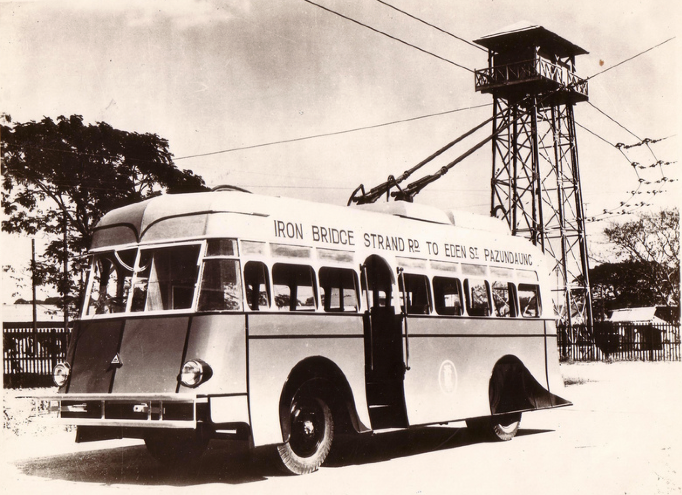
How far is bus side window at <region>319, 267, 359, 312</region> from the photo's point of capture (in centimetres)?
1150

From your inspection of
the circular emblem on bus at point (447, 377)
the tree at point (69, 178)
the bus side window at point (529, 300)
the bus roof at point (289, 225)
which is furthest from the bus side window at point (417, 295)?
the tree at point (69, 178)

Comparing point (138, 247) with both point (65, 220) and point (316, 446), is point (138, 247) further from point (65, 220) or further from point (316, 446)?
point (65, 220)

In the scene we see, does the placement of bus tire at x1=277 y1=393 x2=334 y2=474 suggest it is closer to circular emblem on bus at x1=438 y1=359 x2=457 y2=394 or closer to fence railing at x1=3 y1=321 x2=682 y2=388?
circular emblem on bus at x1=438 y1=359 x2=457 y2=394

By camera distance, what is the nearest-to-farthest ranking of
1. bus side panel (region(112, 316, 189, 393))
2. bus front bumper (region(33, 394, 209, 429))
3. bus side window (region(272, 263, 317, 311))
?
1. bus front bumper (region(33, 394, 209, 429))
2. bus side panel (region(112, 316, 189, 393))
3. bus side window (region(272, 263, 317, 311))

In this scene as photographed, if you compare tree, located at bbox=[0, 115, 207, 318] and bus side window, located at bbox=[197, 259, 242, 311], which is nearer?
bus side window, located at bbox=[197, 259, 242, 311]

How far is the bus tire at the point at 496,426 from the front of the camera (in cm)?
1418

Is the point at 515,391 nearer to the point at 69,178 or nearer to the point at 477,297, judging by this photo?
the point at 477,297

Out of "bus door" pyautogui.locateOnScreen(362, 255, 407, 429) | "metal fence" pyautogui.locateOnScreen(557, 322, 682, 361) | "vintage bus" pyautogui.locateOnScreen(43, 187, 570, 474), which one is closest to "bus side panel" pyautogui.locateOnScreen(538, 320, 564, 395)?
"vintage bus" pyautogui.locateOnScreen(43, 187, 570, 474)

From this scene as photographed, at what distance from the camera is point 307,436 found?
10.7 m

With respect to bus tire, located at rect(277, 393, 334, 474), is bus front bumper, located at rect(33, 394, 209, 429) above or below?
above

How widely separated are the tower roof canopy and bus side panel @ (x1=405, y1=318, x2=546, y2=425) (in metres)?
22.1

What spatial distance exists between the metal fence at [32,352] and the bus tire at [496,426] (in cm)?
1616

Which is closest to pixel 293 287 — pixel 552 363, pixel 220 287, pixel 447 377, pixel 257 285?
pixel 257 285

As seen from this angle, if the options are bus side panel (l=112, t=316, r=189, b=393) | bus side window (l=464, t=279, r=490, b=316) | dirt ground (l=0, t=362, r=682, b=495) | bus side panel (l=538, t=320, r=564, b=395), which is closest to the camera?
dirt ground (l=0, t=362, r=682, b=495)
